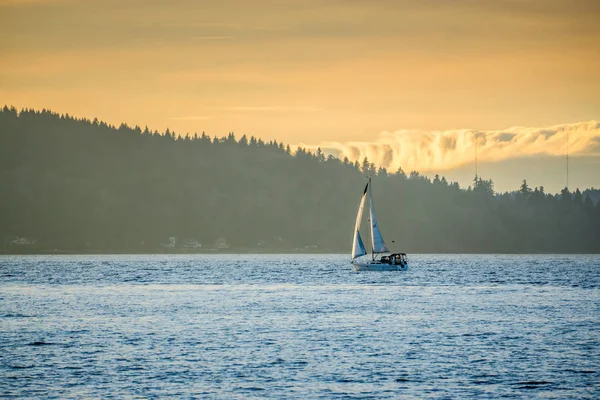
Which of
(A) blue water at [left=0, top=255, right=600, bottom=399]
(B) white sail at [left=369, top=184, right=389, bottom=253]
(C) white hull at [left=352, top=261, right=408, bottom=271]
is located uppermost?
(B) white sail at [left=369, top=184, right=389, bottom=253]

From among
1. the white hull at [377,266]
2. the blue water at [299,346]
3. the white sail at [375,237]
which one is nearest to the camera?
the blue water at [299,346]

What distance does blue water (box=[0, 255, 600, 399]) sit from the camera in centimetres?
5231

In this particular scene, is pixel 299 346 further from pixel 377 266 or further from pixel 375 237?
pixel 377 266

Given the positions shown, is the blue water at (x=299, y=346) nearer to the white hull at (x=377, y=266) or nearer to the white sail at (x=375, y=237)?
the white sail at (x=375, y=237)

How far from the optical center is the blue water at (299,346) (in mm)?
52312

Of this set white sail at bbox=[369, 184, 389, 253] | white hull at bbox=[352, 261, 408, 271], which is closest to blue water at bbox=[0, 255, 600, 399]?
white sail at bbox=[369, 184, 389, 253]

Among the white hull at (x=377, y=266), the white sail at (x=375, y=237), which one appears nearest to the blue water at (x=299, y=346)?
the white sail at (x=375, y=237)

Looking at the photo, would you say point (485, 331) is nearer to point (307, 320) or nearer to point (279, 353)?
point (307, 320)

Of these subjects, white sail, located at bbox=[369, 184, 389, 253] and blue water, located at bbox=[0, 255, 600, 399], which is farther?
white sail, located at bbox=[369, 184, 389, 253]

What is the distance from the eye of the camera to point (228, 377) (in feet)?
181

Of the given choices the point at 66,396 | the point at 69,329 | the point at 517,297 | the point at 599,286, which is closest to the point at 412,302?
the point at 517,297

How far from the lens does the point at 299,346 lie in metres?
68.2

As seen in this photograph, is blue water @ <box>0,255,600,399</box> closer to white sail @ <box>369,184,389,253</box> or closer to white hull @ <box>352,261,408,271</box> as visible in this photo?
white sail @ <box>369,184,389,253</box>

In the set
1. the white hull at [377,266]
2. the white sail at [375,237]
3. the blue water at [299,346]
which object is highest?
the white sail at [375,237]
